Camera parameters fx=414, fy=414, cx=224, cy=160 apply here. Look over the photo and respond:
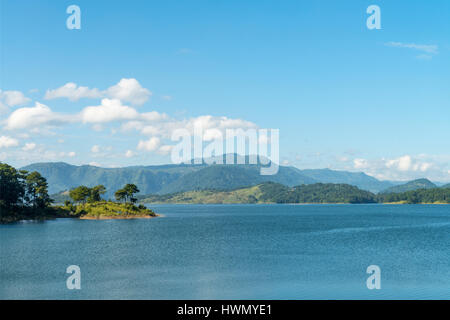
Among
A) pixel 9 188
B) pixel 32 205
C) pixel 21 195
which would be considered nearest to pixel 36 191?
pixel 32 205

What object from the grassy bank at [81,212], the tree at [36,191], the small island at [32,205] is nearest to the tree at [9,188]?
the small island at [32,205]

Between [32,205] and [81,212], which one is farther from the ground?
[32,205]

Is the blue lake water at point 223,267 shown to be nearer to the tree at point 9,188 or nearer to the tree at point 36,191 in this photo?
the tree at point 9,188

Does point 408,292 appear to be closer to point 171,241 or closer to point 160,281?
point 160,281

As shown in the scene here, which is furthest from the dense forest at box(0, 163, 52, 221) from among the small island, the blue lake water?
the blue lake water

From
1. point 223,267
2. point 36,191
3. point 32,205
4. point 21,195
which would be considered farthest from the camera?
point 36,191

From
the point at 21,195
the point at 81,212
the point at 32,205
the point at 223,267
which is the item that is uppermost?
the point at 21,195

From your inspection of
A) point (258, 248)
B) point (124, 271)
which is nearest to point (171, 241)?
point (258, 248)

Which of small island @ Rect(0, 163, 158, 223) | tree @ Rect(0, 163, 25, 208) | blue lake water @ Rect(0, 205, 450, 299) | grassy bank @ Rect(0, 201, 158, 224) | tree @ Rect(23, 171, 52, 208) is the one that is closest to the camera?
blue lake water @ Rect(0, 205, 450, 299)

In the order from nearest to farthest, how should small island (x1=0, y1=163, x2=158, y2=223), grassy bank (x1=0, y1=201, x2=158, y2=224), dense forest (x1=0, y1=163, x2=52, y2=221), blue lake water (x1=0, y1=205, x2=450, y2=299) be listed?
blue lake water (x1=0, y1=205, x2=450, y2=299), dense forest (x1=0, y1=163, x2=52, y2=221), small island (x1=0, y1=163, x2=158, y2=223), grassy bank (x1=0, y1=201, x2=158, y2=224)

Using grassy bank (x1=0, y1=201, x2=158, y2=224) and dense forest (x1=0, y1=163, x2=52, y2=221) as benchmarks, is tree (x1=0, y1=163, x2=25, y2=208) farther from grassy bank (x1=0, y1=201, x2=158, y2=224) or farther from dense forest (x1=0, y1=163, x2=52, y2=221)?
grassy bank (x1=0, y1=201, x2=158, y2=224)

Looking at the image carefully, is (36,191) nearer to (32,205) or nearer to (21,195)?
(32,205)

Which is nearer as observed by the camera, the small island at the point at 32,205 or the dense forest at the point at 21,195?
the dense forest at the point at 21,195
